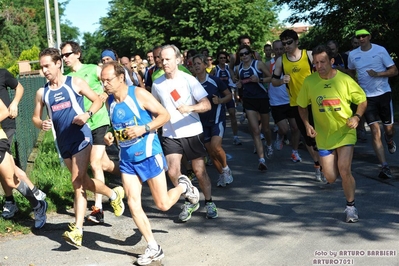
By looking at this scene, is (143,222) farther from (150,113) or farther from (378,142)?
(378,142)

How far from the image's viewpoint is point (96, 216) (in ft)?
26.5

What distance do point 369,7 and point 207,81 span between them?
13.2 m

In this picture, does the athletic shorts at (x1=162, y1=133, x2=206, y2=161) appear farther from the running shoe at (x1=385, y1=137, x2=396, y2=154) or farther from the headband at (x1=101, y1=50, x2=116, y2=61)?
the running shoe at (x1=385, y1=137, x2=396, y2=154)

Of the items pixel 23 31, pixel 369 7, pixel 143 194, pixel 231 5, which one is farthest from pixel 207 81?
pixel 23 31

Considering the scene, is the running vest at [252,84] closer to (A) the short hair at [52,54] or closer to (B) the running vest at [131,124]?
(A) the short hair at [52,54]

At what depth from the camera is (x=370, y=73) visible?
383 inches

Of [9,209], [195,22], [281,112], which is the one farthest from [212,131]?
[195,22]

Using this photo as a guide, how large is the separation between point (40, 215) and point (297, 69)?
13.2 ft

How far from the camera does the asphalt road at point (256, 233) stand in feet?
20.7

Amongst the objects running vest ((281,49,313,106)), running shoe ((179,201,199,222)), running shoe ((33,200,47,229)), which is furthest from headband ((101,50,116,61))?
running shoe ((179,201,199,222))

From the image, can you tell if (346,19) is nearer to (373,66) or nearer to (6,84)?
(373,66)

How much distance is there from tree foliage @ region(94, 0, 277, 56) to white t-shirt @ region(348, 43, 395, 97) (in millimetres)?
39134

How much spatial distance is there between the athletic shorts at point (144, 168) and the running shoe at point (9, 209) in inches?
96.0

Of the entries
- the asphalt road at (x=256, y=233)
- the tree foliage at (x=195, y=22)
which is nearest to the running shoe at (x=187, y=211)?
the asphalt road at (x=256, y=233)
